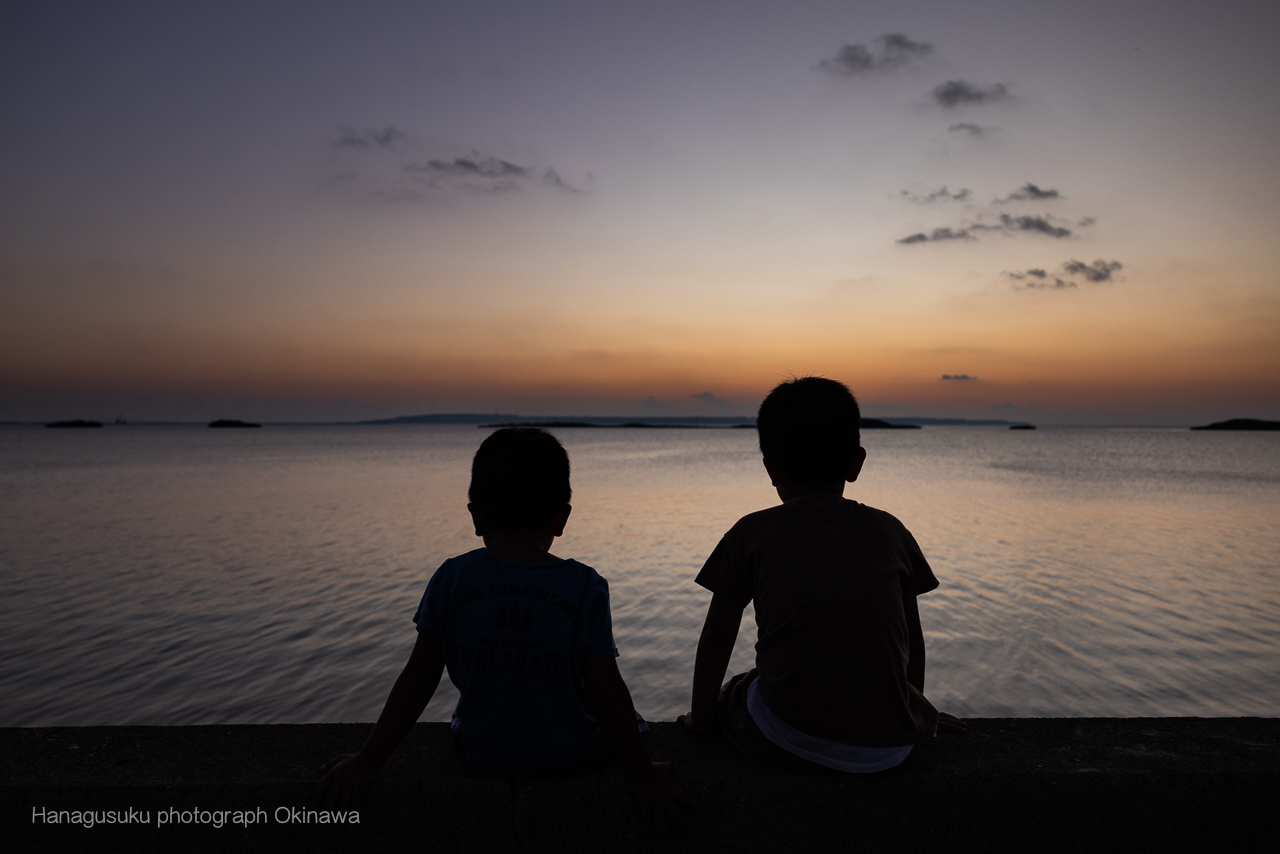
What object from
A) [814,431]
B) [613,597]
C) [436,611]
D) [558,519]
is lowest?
[613,597]

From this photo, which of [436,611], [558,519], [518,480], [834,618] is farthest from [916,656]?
[436,611]

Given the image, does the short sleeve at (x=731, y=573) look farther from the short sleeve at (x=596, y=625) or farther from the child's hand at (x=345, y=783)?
the child's hand at (x=345, y=783)

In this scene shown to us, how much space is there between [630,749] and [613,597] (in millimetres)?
7885

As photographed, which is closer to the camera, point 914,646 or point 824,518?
point 824,518

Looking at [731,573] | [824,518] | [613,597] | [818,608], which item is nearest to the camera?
[818,608]

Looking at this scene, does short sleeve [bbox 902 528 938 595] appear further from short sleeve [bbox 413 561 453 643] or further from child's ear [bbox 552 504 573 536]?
short sleeve [bbox 413 561 453 643]

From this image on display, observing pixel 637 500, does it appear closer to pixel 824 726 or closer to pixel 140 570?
pixel 140 570

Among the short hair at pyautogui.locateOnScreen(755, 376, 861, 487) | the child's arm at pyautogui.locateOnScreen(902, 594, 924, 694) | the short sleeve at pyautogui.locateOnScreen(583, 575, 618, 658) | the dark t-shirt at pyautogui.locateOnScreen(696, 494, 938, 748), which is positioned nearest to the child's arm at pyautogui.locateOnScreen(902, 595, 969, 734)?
the child's arm at pyautogui.locateOnScreen(902, 594, 924, 694)

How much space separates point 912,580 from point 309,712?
5.95 meters

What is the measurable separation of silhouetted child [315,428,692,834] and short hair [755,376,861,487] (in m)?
0.75

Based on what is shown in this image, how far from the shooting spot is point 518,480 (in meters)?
2.07

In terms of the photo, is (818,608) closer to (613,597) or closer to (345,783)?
(345,783)

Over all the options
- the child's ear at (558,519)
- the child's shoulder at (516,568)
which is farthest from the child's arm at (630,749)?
the child's ear at (558,519)

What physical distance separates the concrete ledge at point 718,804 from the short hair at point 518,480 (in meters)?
0.82
